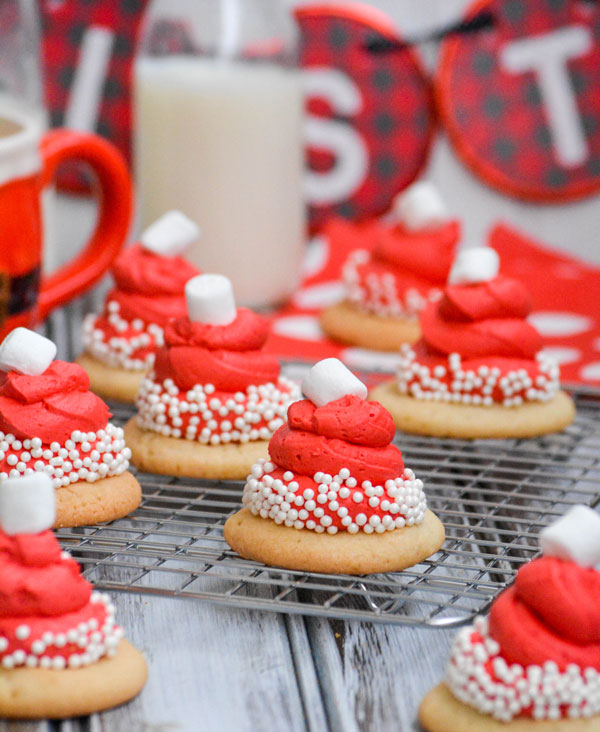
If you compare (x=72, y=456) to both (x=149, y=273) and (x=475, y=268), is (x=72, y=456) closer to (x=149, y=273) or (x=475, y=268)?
(x=149, y=273)

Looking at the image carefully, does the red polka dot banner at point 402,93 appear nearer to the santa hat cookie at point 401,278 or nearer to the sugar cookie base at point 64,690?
the santa hat cookie at point 401,278

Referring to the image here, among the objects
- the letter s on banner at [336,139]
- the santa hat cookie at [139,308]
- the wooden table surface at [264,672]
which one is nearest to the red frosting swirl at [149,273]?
the santa hat cookie at [139,308]

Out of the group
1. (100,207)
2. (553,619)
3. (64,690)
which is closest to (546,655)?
(553,619)

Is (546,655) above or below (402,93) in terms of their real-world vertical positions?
below

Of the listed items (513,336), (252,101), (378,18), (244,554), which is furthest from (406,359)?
(378,18)

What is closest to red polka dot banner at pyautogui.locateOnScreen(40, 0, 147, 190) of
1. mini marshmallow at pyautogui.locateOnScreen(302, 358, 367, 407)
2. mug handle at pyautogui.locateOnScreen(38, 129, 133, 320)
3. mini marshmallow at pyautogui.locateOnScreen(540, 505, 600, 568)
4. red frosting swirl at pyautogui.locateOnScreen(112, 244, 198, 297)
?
mug handle at pyautogui.locateOnScreen(38, 129, 133, 320)

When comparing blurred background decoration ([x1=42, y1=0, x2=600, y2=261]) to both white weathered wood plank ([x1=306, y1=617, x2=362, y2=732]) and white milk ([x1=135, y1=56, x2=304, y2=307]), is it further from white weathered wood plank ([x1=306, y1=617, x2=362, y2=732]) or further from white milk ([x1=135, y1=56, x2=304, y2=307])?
white weathered wood plank ([x1=306, y1=617, x2=362, y2=732])
